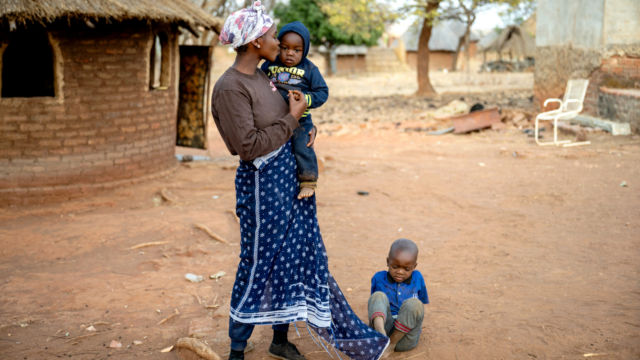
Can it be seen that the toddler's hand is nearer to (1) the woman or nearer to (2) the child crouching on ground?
(1) the woman

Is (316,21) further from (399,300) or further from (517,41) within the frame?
(399,300)

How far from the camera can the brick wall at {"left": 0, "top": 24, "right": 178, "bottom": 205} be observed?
6.23m

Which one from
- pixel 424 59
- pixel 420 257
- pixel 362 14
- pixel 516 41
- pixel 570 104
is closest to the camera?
pixel 420 257

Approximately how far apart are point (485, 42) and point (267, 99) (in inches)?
1333

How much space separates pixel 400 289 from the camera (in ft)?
9.88

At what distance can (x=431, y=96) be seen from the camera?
58.5ft

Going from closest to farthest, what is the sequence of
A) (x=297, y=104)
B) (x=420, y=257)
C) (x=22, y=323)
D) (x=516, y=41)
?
(x=297, y=104) < (x=22, y=323) < (x=420, y=257) < (x=516, y=41)

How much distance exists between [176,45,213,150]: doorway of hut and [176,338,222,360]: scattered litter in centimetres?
580

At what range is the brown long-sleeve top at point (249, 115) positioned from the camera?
92.6 inches

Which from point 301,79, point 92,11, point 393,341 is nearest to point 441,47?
point 92,11

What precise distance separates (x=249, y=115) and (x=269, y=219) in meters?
0.49

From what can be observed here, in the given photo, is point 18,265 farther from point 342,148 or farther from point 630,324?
point 342,148

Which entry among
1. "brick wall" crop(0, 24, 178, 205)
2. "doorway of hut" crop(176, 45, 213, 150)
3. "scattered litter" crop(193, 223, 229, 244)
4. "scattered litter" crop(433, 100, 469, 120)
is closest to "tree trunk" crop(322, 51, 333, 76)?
"scattered litter" crop(433, 100, 469, 120)

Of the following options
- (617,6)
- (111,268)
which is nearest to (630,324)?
(111,268)
